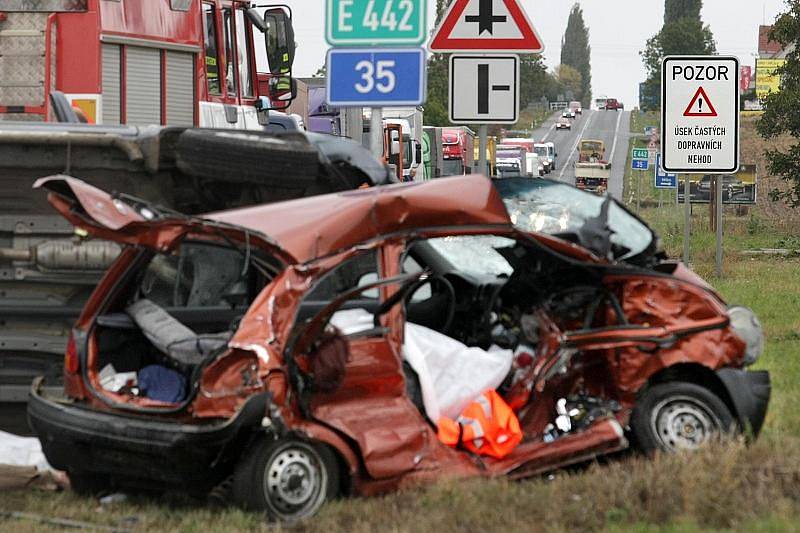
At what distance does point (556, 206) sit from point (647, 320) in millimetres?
943

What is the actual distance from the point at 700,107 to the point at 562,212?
8.40 metres

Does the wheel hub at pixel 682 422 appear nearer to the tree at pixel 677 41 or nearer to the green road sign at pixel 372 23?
the green road sign at pixel 372 23

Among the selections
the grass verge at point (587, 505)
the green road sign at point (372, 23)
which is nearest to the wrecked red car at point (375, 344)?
the grass verge at point (587, 505)

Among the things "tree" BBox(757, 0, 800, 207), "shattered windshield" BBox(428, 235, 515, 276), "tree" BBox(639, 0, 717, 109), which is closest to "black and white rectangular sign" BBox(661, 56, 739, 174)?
"shattered windshield" BBox(428, 235, 515, 276)

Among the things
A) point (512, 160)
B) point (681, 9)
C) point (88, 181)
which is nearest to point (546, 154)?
point (512, 160)

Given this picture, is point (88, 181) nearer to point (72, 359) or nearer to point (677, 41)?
point (72, 359)

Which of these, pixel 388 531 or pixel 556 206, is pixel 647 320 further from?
pixel 388 531

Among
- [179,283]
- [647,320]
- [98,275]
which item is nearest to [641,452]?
[647,320]

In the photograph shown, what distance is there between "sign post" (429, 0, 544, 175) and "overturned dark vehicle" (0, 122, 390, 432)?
7.49 feet

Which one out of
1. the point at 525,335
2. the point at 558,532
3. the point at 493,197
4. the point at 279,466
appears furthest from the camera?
the point at 525,335

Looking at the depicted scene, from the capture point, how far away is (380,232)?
725 centimetres

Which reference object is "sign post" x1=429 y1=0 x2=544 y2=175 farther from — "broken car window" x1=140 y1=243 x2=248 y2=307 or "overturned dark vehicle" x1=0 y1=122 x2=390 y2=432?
"broken car window" x1=140 y1=243 x2=248 y2=307

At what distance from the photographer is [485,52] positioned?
11.3 metres

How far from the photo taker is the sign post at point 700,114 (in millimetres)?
16141
